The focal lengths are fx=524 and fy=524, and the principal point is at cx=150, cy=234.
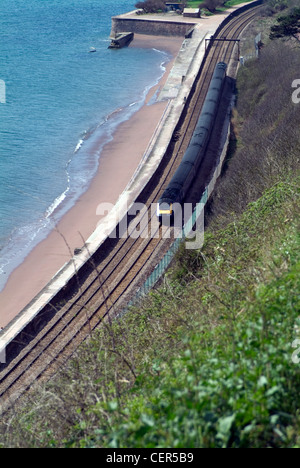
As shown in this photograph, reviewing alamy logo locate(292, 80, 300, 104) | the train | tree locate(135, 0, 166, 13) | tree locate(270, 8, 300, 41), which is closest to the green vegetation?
the train

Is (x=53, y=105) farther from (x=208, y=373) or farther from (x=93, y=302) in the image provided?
(x=208, y=373)

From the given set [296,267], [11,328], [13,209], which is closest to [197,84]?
[13,209]

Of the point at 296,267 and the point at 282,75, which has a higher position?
the point at 282,75

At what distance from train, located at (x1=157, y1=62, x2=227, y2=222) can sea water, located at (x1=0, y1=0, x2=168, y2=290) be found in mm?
7003

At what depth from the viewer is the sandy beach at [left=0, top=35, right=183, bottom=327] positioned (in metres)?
28.4

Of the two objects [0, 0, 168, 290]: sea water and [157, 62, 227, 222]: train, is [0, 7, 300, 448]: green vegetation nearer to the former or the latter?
[0, 0, 168, 290]: sea water

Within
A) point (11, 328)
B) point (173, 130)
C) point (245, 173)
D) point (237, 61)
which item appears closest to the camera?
point (11, 328)

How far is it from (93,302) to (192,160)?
12921 mm

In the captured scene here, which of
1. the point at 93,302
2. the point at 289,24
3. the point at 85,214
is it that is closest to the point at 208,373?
the point at 93,302

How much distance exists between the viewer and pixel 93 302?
78.0 ft

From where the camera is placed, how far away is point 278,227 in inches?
516

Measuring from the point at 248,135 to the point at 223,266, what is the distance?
24.4 metres

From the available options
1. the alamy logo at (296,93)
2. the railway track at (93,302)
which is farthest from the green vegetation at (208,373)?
the alamy logo at (296,93)

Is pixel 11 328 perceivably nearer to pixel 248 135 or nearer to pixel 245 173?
pixel 245 173
